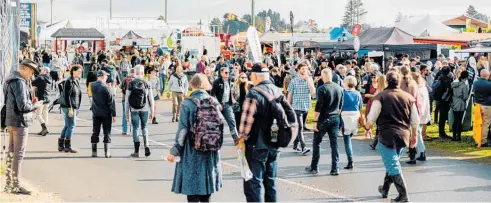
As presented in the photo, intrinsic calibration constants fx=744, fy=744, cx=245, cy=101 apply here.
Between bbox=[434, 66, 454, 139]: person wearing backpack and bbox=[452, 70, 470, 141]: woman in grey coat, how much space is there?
328 millimetres

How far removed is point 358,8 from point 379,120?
16482 centimetres

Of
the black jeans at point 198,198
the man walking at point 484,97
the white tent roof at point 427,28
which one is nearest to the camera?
the black jeans at point 198,198

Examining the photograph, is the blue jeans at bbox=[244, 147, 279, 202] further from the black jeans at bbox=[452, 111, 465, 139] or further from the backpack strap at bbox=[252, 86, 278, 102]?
the black jeans at bbox=[452, 111, 465, 139]

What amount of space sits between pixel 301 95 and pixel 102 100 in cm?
375

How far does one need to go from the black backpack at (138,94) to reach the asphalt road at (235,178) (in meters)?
1.03

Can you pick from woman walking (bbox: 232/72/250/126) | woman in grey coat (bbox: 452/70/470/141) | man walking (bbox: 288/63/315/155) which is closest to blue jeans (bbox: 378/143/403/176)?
man walking (bbox: 288/63/315/155)

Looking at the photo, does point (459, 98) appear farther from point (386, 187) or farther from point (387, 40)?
point (387, 40)

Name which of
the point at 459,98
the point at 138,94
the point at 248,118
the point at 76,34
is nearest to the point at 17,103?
the point at 248,118

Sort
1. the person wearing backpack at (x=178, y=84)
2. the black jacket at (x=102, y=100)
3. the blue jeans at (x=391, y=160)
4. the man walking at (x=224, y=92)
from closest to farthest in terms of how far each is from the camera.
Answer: the blue jeans at (x=391, y=160)
the black jacket at (x=102, y=100)
the man walking at (x=224, y=92)
the person wearing backpack at (x=178, y=84)

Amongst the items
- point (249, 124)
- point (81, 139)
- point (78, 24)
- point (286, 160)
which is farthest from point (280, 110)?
point (78, 24)

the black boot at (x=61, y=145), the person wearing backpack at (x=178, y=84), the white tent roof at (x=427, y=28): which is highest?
the white tent roof at (x=427, y=28)

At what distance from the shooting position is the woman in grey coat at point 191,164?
7.78 m

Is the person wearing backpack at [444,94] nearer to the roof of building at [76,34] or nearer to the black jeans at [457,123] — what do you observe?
the black jeans at [457,123]

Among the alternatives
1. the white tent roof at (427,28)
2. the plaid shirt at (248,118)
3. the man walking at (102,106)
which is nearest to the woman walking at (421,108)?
the plaid shirt at (248,118)
